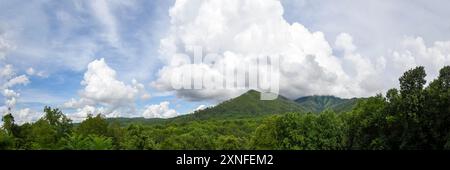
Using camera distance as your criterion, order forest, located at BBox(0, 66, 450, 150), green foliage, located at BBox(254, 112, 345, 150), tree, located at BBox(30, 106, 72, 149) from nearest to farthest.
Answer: forest, located at BBox(0, 66, 450, 150) < tree, located at BBox(30, 106, 72, 149) < green foliage, located at BBox(254, 112, 345, 150)

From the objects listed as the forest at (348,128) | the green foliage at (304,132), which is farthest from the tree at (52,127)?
the green foliage at (304,132)

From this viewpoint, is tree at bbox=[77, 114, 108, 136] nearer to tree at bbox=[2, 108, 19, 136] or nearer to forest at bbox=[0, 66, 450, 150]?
forest at bbox=[0, 66, 450, 150]

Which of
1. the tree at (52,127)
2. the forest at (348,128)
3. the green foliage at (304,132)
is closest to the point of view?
the forest at (348,128)

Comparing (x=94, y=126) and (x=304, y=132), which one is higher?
(x=94, y=126)

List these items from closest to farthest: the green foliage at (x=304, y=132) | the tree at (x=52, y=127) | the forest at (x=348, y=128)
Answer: the forest at (x=348, y=128) → the tree at (x=52, y=127) → the green foliage at (x=304, y=132)

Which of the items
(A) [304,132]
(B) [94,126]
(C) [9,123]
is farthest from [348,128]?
(C) [9,123]

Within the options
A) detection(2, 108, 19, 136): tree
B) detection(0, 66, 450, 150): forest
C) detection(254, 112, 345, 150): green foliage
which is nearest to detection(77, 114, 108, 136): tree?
detection(0, 66, 450, 150): forest

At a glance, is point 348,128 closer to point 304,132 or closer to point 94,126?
point 304,132

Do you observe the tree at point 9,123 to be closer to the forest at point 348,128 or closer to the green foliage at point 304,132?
the forest at point 348,128

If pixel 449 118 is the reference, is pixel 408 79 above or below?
above

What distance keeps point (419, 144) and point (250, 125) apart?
136 metres
